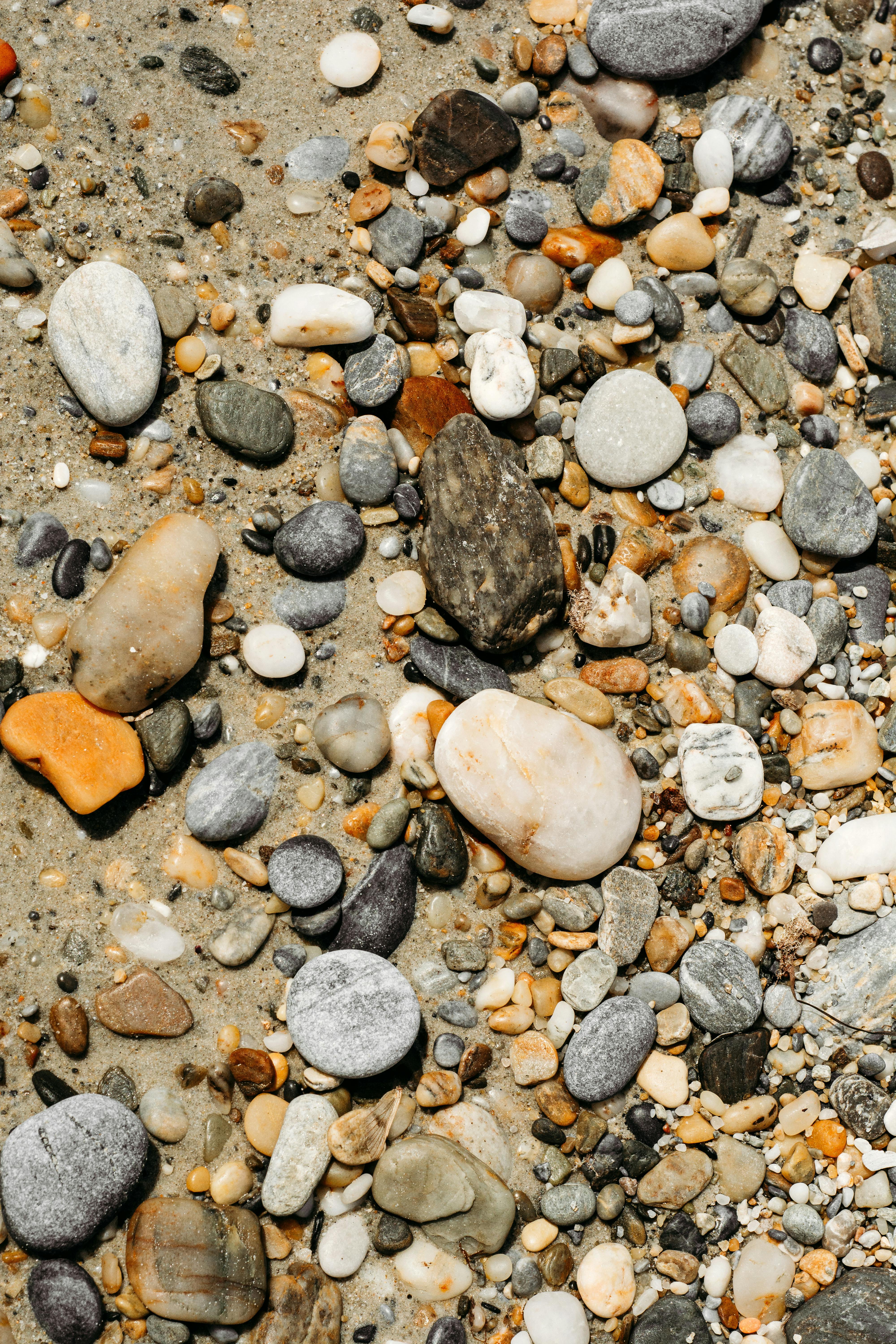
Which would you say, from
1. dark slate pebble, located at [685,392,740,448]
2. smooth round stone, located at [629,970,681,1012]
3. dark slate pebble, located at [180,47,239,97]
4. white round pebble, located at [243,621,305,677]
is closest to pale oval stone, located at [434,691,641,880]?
smooth round stone, located at [629,970,681,1012]

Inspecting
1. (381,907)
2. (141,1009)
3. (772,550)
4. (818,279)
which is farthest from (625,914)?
(818,279)

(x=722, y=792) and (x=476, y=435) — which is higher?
(x=476, y=435)

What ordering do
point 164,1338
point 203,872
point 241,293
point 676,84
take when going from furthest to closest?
point 676,84 → point 241,293 → point 203,872 → point 164,1338

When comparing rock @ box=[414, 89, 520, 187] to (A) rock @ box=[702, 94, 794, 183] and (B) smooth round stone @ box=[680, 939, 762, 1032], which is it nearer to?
(A) rock @ box=[702, 94, 794, 183]

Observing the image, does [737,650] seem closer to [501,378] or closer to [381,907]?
[501,378]

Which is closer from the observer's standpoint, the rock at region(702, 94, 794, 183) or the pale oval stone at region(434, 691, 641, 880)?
the pale oval stone at region(434, 691, 641, 880)

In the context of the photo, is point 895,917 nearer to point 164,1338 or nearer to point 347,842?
point 347,842

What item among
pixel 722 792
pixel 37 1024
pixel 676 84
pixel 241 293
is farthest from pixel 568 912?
pixel 676 84
